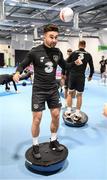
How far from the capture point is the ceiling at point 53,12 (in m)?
7.57

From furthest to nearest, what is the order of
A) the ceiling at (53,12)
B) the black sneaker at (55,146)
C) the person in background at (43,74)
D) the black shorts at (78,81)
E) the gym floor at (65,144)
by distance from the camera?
1. the ceiling at (53,12)
2. the black shorts at (78,81)
3. the black sneaker at (55,146)
4. the person in background at (43,74)
5. the gym floor at (65,144)

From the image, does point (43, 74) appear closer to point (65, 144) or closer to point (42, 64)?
point (42, 64)

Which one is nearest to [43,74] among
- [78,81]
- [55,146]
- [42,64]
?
[42,64]

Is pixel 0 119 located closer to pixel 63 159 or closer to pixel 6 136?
pixel 6 136

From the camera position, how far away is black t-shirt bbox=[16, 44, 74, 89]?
2.62 meters

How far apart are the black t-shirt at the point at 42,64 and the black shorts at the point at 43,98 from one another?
0.20ft

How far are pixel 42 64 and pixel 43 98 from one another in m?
0.40

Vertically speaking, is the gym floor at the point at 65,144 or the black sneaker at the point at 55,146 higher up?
the black sneaker at the point at 55,146

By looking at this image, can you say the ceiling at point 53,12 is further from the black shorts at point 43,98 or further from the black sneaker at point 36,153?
the black sneaker at point 36,153

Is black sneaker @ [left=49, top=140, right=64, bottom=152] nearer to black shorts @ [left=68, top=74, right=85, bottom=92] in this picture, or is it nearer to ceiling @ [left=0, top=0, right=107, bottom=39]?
black shorts @ [left=68, top=74, right=85, bottom=92]

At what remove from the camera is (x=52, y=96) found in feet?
8.97

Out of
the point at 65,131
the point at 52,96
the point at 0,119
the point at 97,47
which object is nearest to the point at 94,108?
the point at 65,131

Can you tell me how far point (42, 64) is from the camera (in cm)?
263

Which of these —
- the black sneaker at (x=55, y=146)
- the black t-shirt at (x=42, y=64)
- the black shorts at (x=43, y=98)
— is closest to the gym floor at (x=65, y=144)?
the black sneaker at (x=55, y=146)
